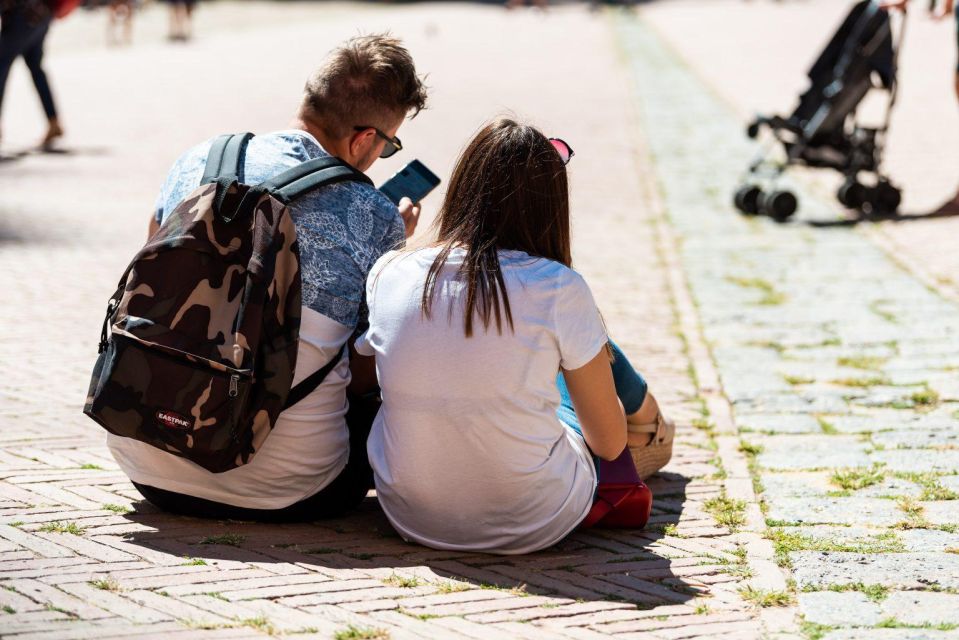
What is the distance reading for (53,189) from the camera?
10562mm

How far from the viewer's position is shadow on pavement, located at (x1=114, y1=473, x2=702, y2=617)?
3.45m

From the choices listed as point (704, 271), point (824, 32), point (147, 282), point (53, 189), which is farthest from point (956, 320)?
point (824, 32)

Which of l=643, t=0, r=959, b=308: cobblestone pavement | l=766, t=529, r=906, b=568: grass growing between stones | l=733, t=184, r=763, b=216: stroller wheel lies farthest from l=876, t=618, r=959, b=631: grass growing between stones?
l=733, t=184, r=763, b=216: stroller wheel

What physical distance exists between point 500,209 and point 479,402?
0.51m

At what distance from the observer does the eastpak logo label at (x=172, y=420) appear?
3.49 meters

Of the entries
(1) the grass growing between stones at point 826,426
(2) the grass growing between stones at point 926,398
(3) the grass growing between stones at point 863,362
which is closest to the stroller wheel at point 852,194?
(3) the grass growing between stones at point 863,362

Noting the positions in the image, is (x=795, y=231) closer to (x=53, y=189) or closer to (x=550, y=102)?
(x=53, y=189)

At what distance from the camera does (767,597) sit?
11.3 feet

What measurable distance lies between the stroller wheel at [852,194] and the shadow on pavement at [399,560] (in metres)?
6.07

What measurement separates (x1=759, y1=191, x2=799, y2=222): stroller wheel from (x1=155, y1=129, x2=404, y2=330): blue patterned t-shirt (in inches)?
241

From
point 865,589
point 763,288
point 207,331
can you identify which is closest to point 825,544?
point 865,589

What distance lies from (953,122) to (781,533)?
35.8 feet

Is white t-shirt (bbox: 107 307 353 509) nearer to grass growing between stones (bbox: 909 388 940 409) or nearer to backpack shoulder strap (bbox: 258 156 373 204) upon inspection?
backpack shoulder strap (bbox: 258 156 373 204)

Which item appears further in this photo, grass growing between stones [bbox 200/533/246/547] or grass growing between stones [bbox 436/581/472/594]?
grass growing between stones [bbox 200/533/246/547]
